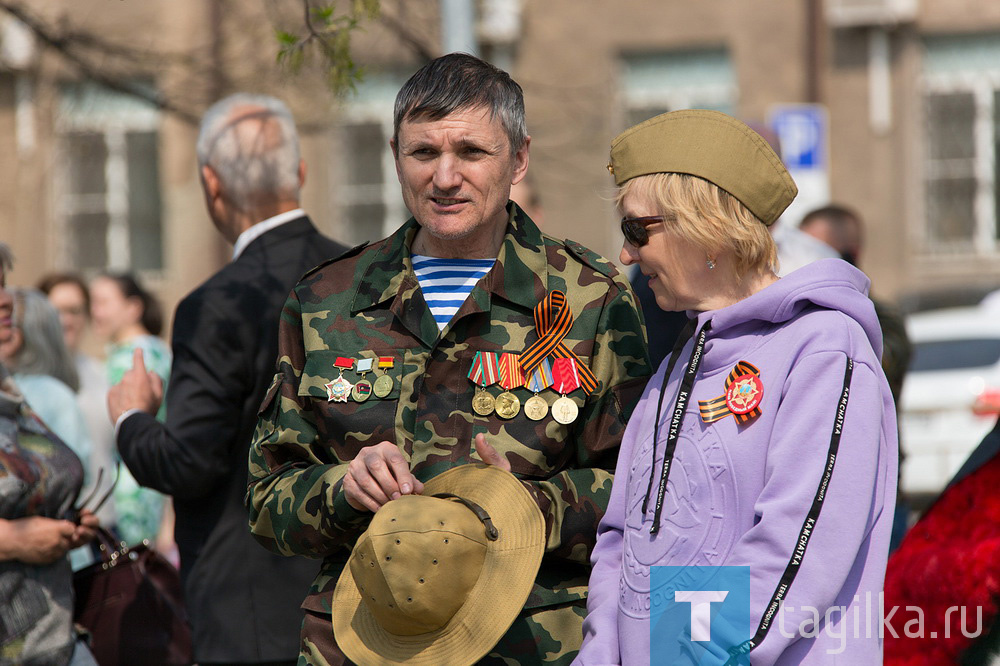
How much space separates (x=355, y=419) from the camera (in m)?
2.75

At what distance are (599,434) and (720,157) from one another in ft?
2.22

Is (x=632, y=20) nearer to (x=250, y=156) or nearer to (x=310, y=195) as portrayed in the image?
(x=310, y=195)

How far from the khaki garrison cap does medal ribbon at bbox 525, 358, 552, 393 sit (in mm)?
478

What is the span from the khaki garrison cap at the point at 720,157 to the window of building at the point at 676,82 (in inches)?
A: 509

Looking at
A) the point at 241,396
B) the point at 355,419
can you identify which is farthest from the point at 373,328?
the point at 241,396

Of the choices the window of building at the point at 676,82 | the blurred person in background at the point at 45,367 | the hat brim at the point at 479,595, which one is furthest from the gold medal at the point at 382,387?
the window of building at the point at 676,82

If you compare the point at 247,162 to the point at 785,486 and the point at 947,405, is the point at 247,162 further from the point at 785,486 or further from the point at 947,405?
the point at 947,405

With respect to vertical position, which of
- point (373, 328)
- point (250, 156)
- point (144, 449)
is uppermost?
point (250, 156)

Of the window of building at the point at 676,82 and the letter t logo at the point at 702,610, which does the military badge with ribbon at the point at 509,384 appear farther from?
the window of building at the point at 676,82

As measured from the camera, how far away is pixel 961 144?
599 inches

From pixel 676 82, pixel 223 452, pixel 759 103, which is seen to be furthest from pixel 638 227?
pixel 676 82

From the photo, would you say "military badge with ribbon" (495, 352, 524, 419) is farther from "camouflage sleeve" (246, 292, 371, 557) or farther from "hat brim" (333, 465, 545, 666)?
"camouflage sleeve" (246, 292, 371, 557)

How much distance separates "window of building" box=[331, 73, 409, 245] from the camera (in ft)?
52.2

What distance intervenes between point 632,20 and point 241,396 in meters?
12.5
